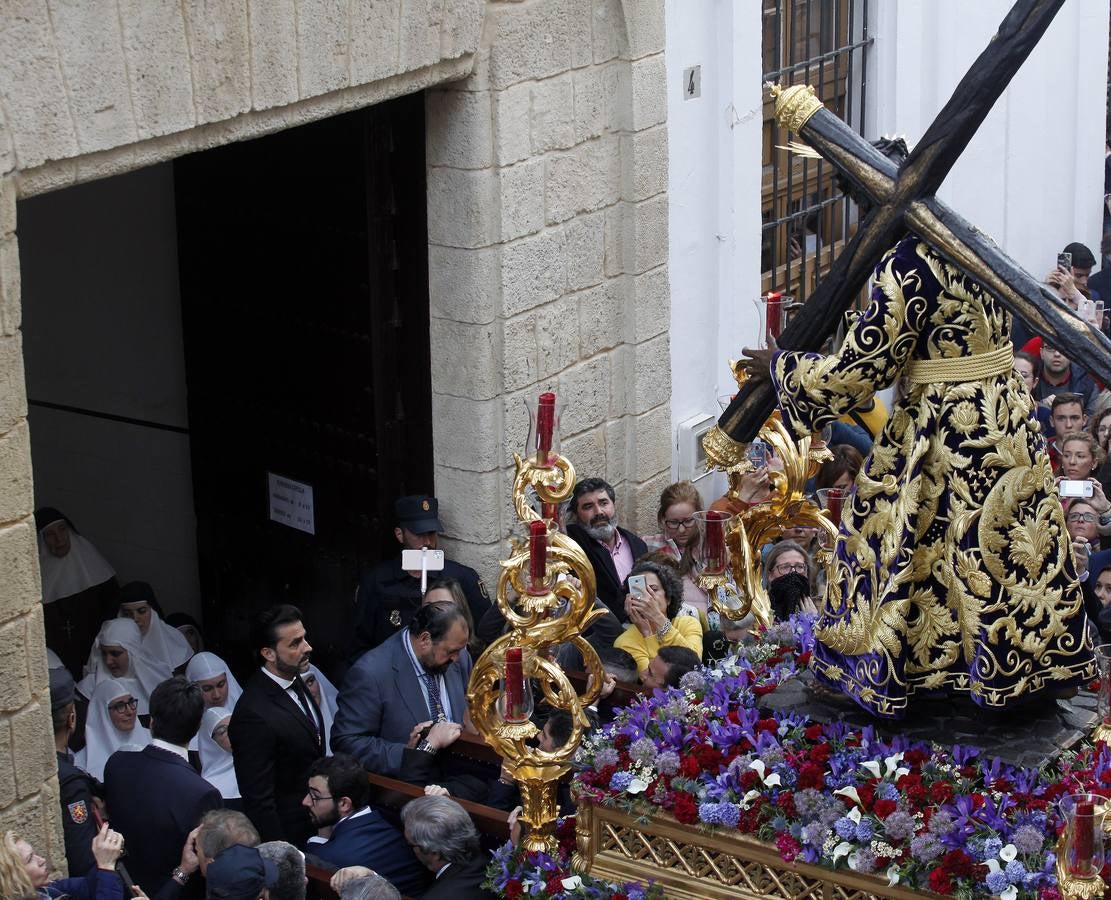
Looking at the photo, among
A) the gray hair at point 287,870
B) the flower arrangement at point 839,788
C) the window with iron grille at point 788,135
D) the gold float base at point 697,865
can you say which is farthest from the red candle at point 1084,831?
the window with iron grille at point 788,135

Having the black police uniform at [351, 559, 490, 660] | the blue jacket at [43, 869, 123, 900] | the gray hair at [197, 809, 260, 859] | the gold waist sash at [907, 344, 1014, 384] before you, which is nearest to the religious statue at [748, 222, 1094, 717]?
the gold waist sash at [907, 344, 1014, 384]

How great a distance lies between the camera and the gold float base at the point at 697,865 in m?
5.82

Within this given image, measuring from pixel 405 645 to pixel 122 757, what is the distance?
3.78 feet

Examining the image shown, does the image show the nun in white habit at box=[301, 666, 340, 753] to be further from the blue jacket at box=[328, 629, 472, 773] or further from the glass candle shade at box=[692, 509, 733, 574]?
the glass candle shade at box=[692, 509, 733, 574]

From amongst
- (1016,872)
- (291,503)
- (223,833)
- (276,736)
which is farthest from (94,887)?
(291,503)

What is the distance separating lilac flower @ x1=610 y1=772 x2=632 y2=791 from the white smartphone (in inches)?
83.0

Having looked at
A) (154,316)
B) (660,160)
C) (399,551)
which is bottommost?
(399,551)

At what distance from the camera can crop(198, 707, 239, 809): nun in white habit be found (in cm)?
786

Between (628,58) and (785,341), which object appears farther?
(628,58)

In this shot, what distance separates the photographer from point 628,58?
9.09m

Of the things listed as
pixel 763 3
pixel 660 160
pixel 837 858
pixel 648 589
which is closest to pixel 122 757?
pixel 648 589

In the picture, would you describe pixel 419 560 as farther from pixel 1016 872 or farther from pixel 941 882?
pixel 1016 872

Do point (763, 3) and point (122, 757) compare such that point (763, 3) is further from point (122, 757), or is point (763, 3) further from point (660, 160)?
point (122, 757)

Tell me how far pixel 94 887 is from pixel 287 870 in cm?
66
